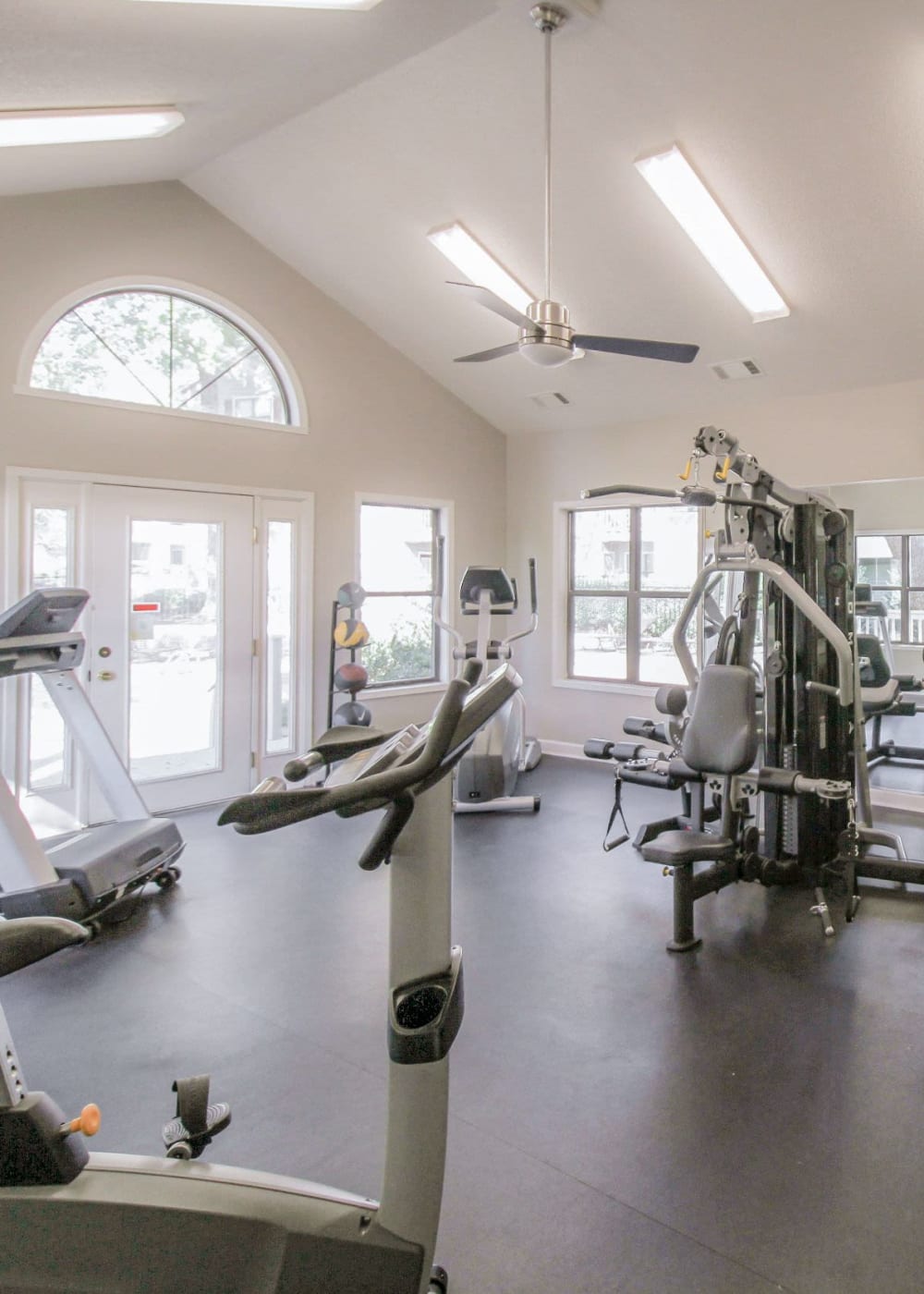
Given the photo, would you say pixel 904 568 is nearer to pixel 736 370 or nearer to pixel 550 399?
pixel 736 370

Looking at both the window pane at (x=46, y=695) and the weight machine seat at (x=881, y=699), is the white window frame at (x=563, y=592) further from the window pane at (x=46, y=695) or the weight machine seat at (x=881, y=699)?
the window pane at (x=46, y=695)

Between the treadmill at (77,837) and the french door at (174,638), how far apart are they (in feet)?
3.54

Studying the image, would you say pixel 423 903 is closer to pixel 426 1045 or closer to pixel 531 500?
pixel 426 1045

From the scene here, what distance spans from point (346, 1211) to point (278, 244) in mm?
5584

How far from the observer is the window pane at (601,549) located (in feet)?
22.3

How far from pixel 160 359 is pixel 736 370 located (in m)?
3.71

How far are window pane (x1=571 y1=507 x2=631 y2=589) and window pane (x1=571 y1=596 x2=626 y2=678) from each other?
0.52ft

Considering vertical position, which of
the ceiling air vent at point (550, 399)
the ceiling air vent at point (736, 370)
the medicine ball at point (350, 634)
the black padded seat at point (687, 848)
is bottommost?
the black padded seat at point (687, 848)

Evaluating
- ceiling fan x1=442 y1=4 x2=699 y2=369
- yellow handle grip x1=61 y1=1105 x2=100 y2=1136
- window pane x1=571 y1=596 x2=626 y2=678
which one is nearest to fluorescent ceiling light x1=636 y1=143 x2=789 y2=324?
ceiling fan x1=442 y1=4 x2=699 y2=369

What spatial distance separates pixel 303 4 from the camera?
2.94 metres

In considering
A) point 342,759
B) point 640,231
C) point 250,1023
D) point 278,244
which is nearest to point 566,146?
point 640,231

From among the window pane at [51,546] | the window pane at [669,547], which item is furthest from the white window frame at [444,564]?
the window pane at [51,546]

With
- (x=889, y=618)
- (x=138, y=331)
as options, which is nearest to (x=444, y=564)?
(x=138, y=331)

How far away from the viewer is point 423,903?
127 centimetres
